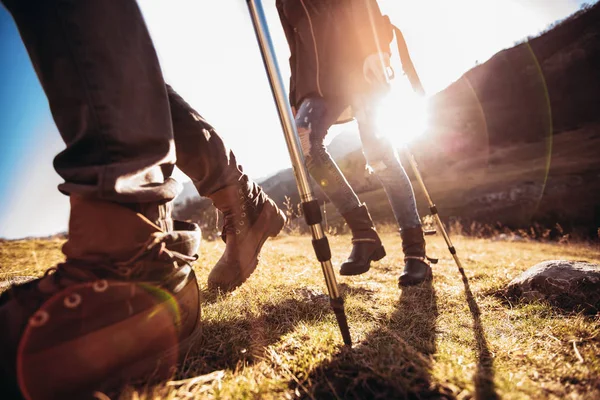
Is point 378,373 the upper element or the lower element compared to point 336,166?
lower

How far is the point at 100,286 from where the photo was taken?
79 cm

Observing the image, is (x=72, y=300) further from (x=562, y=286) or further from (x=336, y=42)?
(x=336, y=42)

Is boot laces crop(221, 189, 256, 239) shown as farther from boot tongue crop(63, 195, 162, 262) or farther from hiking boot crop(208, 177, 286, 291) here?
boot tongue crop(63, 195, 162, 262)

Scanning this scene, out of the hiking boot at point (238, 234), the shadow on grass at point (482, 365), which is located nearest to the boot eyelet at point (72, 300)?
the hiking boot at point (238, 234)

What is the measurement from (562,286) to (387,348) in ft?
4.65

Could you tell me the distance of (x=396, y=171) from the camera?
2461mm

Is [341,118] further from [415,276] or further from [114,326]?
[114,326]

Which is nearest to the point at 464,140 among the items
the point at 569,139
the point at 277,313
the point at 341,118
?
the point at 569,139

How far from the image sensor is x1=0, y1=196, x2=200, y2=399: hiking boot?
0.68 metres

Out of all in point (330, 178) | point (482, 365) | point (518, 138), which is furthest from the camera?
point (518, 138)

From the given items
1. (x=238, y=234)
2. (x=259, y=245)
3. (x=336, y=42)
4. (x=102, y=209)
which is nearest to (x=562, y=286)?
(x=259, y=245)

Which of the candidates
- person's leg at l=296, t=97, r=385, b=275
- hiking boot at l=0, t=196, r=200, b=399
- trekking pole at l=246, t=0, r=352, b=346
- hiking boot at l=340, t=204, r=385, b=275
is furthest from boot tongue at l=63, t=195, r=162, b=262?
person's leg at l=296, t=97, r=385, b=275

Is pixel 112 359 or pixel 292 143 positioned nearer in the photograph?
pixel 112 359

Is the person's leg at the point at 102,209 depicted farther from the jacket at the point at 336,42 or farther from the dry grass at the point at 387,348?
the jacket at the point at 336,42
